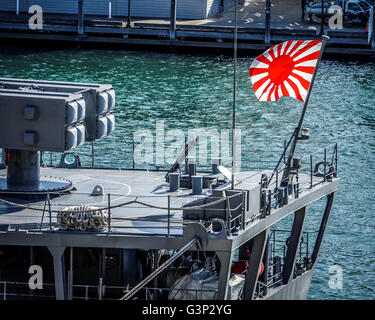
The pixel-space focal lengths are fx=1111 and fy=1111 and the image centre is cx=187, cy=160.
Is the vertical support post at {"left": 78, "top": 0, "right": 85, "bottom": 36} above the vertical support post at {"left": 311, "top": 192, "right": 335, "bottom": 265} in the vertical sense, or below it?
above

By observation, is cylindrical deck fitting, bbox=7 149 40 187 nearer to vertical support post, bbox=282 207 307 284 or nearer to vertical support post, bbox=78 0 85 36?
vertical support post, bbox=282 207 307 284

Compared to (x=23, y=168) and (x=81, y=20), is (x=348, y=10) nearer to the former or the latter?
(x=81, y=20)

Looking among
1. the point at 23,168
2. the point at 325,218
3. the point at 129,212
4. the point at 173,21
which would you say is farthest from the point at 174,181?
the point at 173,21

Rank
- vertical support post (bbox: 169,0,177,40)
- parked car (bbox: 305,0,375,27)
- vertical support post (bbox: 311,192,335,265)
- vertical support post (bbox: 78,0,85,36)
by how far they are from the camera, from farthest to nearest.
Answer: parked car (bbox: 305,0,375,27) < vertical support post (bbox: 78,0,85,36) < vertical support post (bbox: 169,0,177,40) < vertical support post (bbox: 311,192,335,265)

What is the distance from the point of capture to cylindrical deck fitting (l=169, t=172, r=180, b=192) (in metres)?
25.2

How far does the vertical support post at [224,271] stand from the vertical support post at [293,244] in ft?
14.5

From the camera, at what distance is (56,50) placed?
74.9 meters

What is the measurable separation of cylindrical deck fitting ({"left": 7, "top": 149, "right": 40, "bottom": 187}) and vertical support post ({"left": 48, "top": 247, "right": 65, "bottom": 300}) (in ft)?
10.1

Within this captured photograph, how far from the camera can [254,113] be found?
55.7 metres

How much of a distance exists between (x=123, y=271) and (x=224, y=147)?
994 inches

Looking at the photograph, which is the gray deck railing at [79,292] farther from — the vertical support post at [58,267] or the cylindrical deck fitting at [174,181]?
the cylindrical deck fitting at [174,181]

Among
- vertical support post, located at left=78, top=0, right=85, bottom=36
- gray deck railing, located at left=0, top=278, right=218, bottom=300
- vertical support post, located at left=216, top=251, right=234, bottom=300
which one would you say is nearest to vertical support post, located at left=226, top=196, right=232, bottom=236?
vertical support post, located at left=216, top=251, right=234, bottom=300

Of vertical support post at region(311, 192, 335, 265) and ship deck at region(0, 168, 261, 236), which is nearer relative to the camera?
ship deck at region(0, 168, 261, 236)

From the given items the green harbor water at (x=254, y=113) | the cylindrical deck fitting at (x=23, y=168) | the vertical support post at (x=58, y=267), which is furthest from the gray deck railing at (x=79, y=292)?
the green harbor water at (x=254, y=113)
